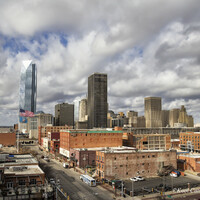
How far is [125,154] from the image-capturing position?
84000mm

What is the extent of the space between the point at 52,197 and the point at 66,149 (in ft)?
285

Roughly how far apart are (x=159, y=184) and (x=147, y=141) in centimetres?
7455

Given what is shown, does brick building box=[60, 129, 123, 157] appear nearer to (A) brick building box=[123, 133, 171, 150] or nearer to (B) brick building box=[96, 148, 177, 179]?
(A) brick building box=[123, 133, 171, 150]

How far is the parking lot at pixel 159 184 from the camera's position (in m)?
69.2

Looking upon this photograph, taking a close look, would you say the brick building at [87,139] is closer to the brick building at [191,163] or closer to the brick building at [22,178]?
the brick building at [191,163]

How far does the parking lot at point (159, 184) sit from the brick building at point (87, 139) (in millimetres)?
48623

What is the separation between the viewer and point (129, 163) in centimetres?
8450

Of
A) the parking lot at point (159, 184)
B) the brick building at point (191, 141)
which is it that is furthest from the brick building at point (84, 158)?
the brick building at point (191, 141)

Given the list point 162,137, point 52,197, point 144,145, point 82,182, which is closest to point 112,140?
point 144,145

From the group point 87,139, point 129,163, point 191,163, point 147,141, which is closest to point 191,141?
point 147,141

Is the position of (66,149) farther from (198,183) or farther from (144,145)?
(198,183)

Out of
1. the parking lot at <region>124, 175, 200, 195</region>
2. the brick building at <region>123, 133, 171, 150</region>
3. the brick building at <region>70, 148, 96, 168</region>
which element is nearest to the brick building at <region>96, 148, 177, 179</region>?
the parking lot at <region>124, 175, 200, 195</region>

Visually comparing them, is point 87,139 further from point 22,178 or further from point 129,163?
point 22,178

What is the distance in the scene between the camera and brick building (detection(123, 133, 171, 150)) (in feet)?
485
